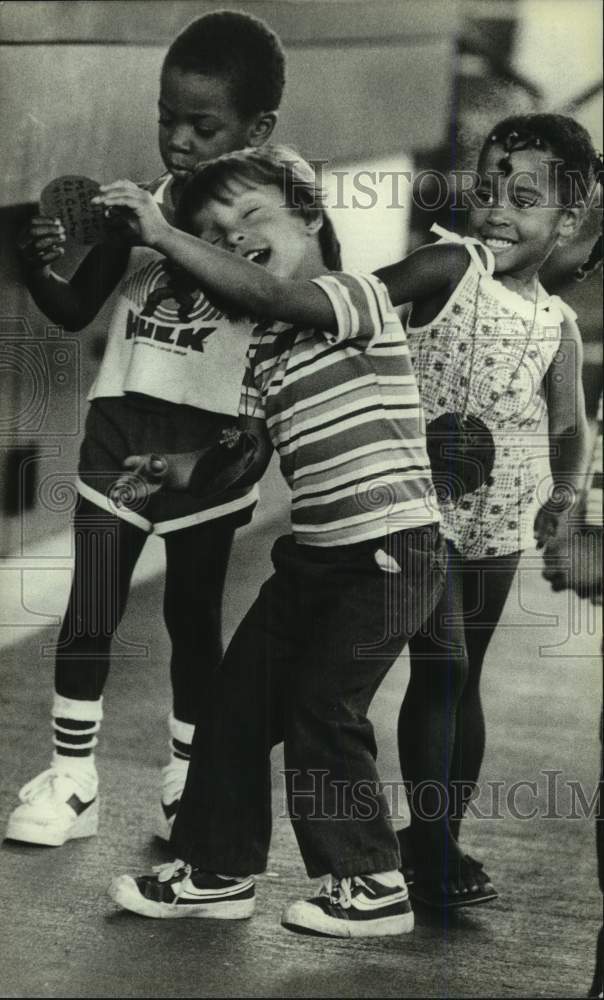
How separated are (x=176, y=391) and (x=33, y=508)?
0.36 meters

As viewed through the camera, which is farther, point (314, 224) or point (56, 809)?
point (56, 809)

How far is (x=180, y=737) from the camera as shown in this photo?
7.92 ft

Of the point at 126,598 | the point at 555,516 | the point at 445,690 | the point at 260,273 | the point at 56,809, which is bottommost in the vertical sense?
the point at 56,809

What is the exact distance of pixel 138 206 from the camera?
2.30 meters

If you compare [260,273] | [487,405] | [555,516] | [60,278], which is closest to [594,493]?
[555,516]

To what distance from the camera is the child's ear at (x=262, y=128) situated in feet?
7.54

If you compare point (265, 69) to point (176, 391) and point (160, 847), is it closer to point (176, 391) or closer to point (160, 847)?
point (176, 391)

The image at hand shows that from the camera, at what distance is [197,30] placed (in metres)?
2.33

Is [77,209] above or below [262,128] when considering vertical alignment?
below

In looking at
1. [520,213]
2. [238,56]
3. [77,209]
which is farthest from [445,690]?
[238,56]

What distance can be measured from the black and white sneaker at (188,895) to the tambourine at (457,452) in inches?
31.0

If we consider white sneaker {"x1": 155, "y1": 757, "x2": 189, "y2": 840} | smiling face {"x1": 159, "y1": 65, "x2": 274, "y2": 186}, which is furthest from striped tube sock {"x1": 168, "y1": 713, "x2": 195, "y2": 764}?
smiling face {"x1": 159, "y1": 65, "x2": 274, "y2": 186}

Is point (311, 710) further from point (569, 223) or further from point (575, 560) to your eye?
point (569, 223)

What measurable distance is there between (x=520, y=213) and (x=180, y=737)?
44.9 inches
